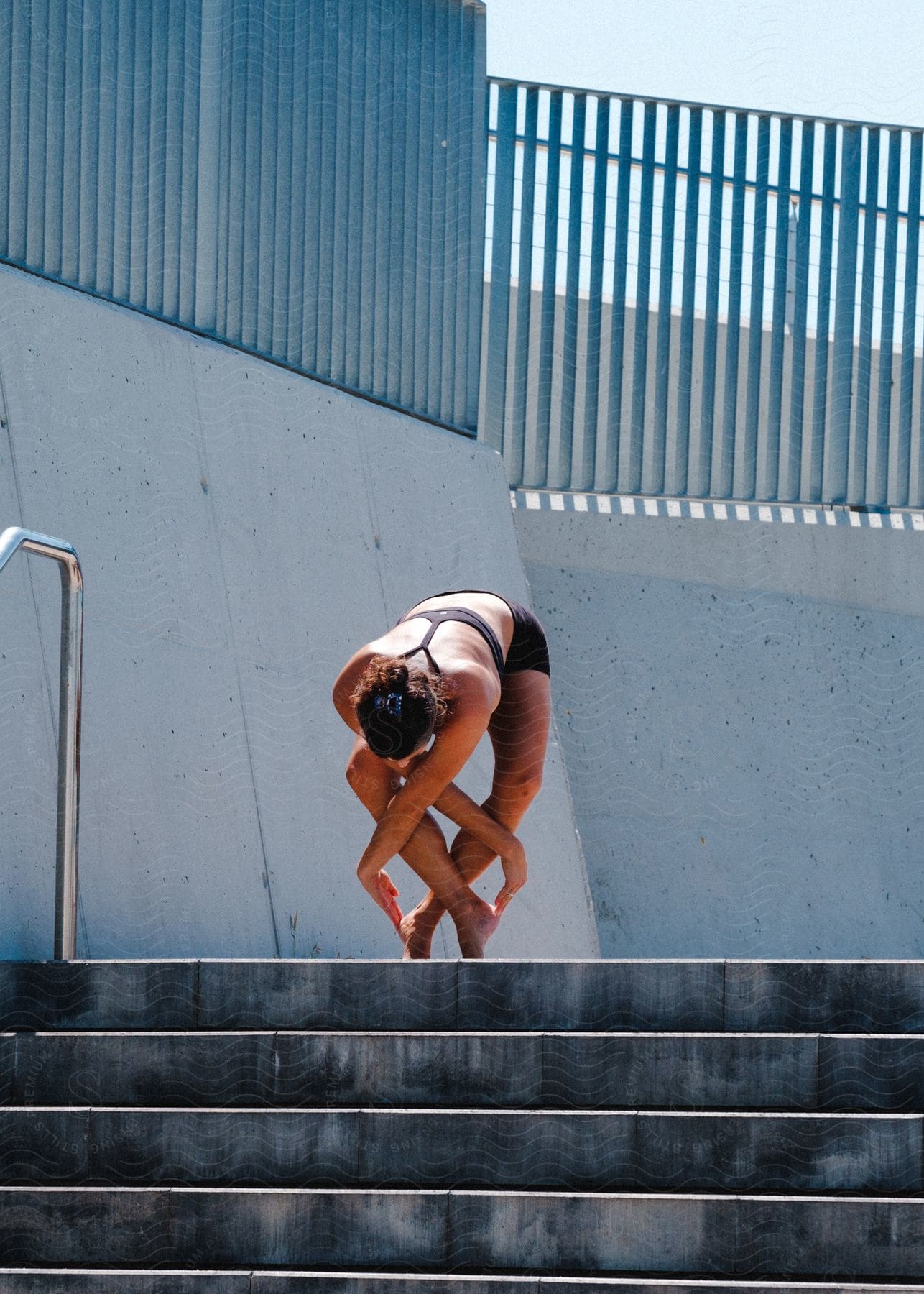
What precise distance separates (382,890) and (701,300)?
5.42m

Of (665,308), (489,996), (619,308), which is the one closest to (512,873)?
(489,996)

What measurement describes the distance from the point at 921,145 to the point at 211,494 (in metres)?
4.95

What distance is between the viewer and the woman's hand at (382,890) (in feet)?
15.4

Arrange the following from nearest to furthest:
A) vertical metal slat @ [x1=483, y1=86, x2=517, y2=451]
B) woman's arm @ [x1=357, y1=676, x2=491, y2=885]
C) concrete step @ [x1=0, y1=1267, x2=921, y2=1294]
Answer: concrete step @ [x1=0, y1=1267, x2=921, y2=1294] → woman's arm @ [x1=357, y1=676, x2=491, y2=885] → vertical metal slat @ [x1=483, y1=86, x2=517, y2=451]

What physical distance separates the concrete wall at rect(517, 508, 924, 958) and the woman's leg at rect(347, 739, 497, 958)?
154 inches

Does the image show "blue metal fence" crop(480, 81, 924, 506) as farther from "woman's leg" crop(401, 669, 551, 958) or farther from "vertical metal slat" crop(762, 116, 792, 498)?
"woman's leg" crop(401, 669, 551, 958)

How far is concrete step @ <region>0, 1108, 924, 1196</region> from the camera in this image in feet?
11.1

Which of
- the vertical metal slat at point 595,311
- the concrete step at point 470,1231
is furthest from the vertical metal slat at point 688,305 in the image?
the concrete step at point 470,1231

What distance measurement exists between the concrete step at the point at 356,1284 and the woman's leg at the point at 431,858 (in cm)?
159

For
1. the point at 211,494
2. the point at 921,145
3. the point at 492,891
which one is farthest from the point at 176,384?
the point at 921,145

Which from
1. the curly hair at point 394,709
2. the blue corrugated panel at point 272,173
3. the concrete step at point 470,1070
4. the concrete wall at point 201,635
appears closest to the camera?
the concrete step at point 470,1070

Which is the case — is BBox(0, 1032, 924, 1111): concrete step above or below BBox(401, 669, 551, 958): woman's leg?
above

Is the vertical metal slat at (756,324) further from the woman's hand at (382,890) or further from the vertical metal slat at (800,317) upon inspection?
the woman's hand at (382,890)

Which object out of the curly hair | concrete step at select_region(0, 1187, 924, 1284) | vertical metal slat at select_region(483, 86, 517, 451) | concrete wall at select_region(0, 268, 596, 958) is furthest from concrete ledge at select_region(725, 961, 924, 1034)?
vertical metal slat at select_region(483, 86, 517, 451)
